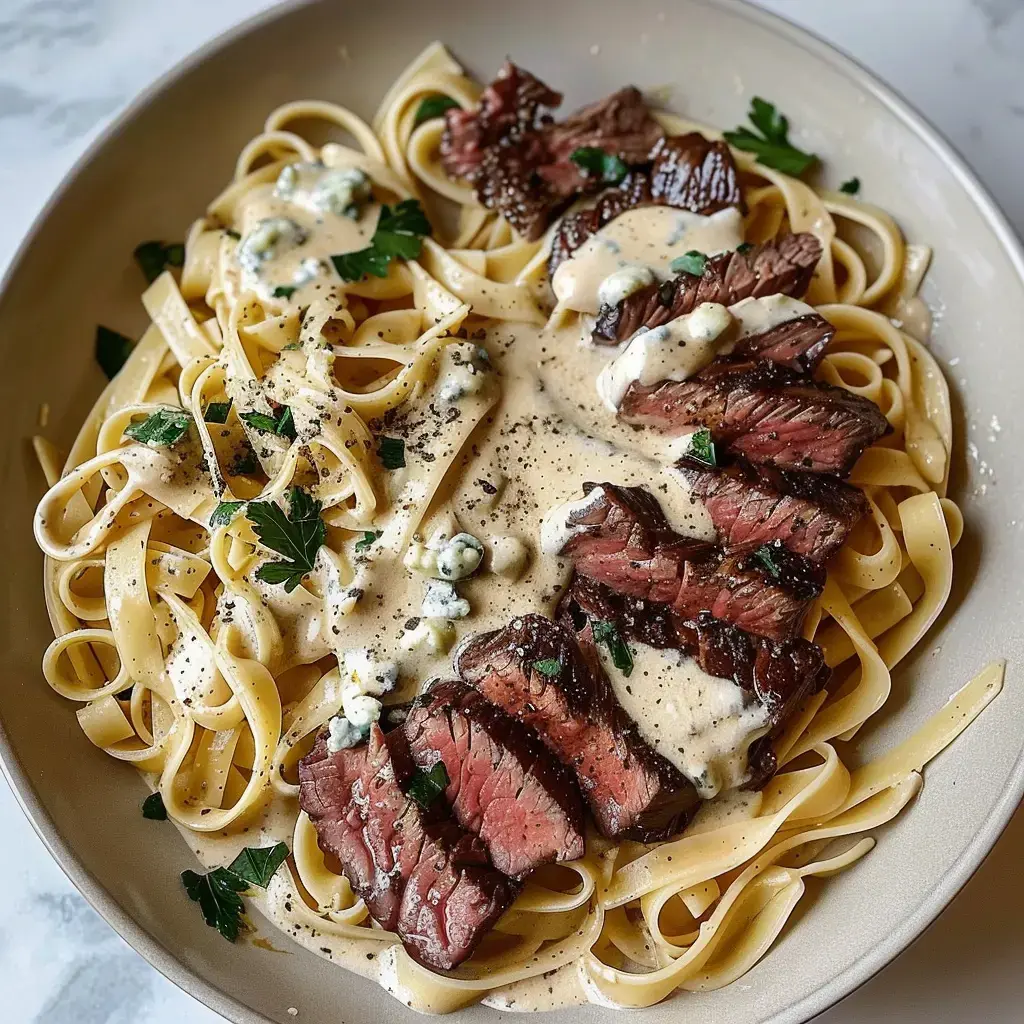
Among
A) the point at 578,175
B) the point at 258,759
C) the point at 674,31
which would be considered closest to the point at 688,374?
the point at 578,175

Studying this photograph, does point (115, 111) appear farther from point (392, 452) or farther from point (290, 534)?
point (290, 534)

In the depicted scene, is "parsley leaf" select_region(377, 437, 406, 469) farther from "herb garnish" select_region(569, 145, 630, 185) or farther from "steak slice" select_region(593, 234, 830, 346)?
"herb garnish" select_region(569, 145, 630, 185)

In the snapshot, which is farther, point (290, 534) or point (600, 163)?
point (600, 163)

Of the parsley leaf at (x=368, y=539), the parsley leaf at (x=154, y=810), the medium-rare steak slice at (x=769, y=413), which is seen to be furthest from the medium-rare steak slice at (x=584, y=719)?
the parsley leaf at (x=154, y=810)

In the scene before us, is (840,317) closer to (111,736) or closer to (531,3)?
(531,3)

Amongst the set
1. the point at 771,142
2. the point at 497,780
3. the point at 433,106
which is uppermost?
the point at 771,142

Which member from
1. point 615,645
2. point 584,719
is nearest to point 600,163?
point 615,645
